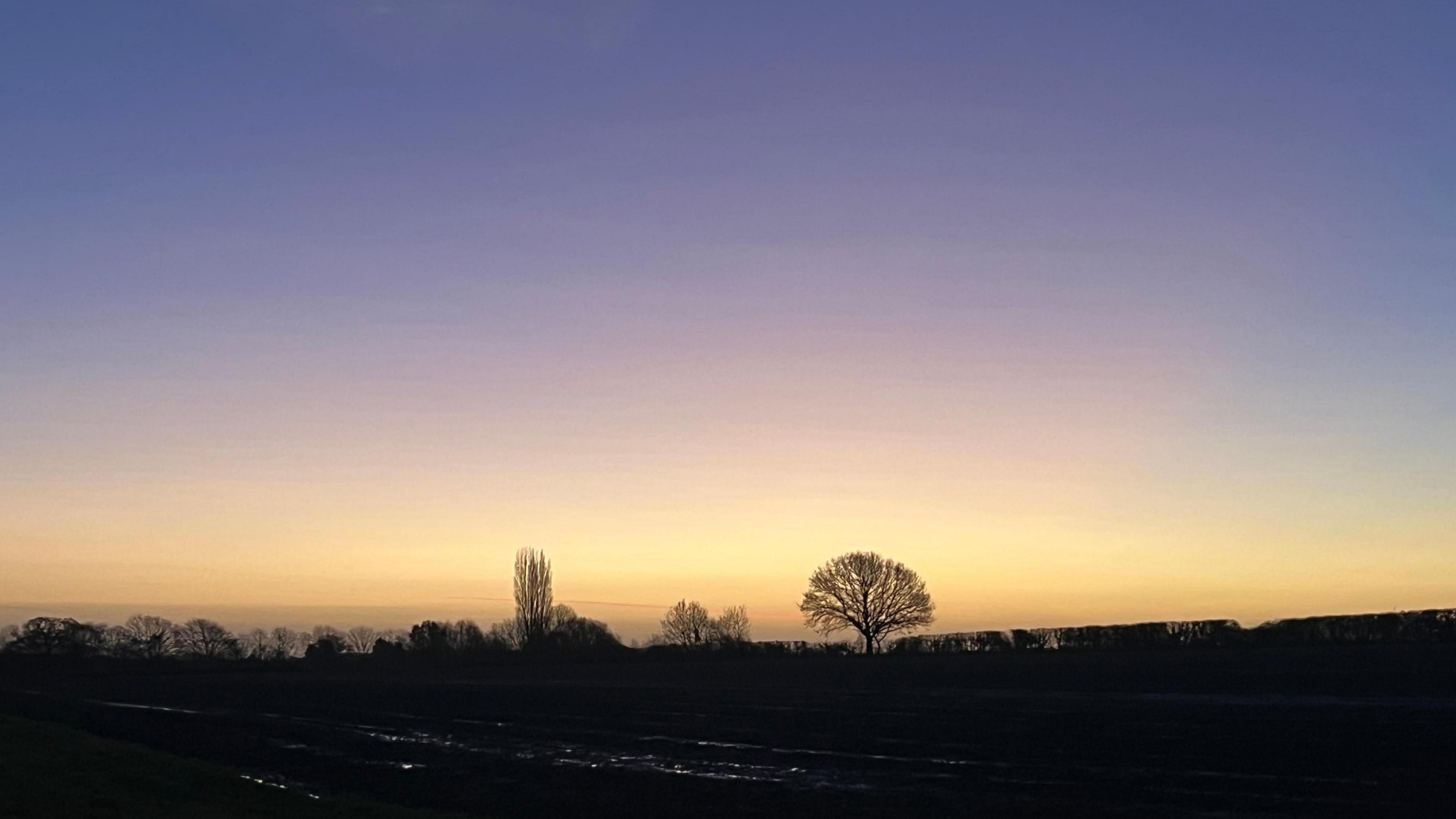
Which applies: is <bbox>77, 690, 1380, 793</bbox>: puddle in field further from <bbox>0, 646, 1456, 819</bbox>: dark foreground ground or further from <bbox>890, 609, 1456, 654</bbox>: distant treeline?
<bbox>890, 609, 1456, 654</bbox>: distant treeline

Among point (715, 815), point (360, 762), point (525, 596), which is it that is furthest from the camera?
point (525, 596)

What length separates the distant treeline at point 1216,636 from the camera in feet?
266

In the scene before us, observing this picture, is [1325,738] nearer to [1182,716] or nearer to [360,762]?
[1182,716]

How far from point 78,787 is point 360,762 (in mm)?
7905

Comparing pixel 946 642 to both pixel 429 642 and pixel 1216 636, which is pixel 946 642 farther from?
pixel 429 642

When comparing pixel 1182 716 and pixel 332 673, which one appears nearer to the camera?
pixel 1182 716

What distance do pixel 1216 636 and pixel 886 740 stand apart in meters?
72.9

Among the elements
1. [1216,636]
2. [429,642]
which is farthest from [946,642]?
[429,642]

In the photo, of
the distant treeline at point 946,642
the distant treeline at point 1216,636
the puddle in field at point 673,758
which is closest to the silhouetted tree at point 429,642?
the distant treeline at point 946,642

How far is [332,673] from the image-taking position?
112625 mm

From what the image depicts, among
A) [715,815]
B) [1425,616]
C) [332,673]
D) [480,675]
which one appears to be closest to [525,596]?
[332,673]

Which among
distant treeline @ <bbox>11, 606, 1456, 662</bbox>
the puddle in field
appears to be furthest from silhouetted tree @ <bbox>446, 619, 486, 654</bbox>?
the puddle in field

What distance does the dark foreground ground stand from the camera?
21.9m

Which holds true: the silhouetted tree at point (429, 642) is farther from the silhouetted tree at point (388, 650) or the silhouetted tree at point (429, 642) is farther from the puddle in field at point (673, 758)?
the puddle in field at point (673, 758)
